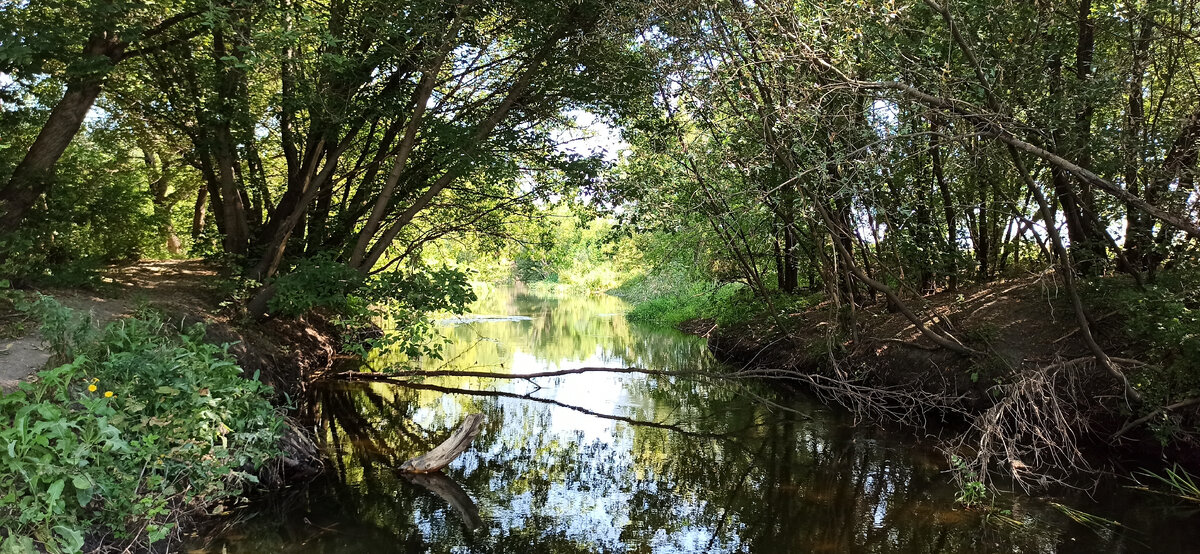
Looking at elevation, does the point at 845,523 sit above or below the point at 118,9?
below

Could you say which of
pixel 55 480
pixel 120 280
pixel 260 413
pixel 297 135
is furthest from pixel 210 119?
pixel 55 480

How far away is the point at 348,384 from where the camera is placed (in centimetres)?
1306

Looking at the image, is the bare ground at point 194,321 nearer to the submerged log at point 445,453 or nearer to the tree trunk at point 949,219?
the submerged log at point 445,453

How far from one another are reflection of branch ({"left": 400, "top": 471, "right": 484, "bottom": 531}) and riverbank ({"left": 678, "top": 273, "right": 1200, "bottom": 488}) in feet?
17.3

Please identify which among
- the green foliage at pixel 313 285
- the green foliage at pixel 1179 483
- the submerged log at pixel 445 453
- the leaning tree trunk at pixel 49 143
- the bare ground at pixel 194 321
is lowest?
the submerged log at pixel 445 453

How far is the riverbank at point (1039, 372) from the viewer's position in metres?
7.15

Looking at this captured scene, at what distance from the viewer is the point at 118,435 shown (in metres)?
4.48

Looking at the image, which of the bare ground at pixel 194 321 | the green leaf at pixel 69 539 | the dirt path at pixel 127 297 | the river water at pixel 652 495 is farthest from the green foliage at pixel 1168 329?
the dirt path at pixel 127 297

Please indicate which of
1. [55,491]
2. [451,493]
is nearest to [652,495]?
[451,493]

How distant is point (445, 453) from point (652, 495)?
2.49 metres

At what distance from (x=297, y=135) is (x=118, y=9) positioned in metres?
4.46

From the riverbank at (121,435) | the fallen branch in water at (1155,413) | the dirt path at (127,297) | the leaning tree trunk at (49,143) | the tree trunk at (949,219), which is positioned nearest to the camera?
the riverbank at (121,435)

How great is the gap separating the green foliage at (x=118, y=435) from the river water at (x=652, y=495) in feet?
2.71

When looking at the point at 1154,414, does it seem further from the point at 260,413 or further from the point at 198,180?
the point at 198,180
